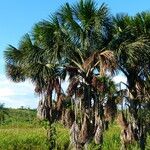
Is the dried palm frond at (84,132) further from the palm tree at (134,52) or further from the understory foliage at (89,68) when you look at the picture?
the palm tree at (134,52)

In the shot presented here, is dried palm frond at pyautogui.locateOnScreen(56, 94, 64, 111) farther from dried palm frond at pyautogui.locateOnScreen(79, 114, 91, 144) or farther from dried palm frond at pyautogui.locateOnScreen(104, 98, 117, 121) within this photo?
dried palm frond at pyautogui.locateOnScreen(104, 98, 117, 121)

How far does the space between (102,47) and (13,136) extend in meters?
16.0

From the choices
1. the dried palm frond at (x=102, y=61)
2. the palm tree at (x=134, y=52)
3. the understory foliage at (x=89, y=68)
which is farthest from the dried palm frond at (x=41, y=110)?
the palm tree at (x=134, y=52)

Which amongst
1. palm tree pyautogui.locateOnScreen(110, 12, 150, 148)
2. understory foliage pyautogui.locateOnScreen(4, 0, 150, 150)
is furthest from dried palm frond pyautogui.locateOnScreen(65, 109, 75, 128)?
palm tree pyautogui.locateOnScreen(110, 12, 150, 148)

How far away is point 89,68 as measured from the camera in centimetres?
2695

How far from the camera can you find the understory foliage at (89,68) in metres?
26.8

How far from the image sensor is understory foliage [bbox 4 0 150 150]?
1053 inches

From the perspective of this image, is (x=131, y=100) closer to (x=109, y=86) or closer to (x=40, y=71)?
(x=109, y=86)

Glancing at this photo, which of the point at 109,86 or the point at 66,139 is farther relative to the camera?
the point at 66,139

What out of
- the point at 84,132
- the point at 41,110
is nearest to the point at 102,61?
the point at 84,132

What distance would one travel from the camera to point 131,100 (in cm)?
2864

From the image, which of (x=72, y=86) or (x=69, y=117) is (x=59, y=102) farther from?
(x=72, y=86)

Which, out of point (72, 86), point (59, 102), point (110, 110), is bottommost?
point (110, 110)

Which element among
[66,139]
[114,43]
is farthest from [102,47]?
[66,139]
